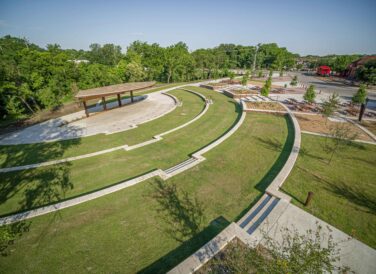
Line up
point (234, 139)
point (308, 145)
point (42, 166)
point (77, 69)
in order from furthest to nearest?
1. point (77, 69)
2. point (234, 139)
3. point (308, 145)
4. point (42, 166)

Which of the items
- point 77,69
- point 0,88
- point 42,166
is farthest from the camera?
point 77,69

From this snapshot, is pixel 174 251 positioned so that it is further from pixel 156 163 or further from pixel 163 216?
pixel 156 163

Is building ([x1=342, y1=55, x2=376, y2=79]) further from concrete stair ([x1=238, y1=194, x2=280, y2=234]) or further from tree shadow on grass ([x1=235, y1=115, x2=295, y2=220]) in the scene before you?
concrete stair ([x1=238, y1=194, x2=280, y2=234])

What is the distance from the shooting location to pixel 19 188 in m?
11.5

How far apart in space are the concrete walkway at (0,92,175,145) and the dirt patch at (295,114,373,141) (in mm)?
18249

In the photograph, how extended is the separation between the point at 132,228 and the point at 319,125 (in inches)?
866

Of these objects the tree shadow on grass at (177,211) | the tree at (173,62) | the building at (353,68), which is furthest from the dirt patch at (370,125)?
the building at (353,68)

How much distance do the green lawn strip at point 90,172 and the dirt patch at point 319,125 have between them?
33.8 ft

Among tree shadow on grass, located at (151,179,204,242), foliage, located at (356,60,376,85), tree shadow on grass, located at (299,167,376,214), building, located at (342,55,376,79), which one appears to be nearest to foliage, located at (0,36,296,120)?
tree shadow on grass, located at (151,179,204,242)

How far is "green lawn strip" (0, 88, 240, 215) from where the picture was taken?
10788 mm

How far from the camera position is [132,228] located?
8.37m

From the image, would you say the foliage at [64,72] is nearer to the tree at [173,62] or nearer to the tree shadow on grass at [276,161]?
the tree at [173,62]

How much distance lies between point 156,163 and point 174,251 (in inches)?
296

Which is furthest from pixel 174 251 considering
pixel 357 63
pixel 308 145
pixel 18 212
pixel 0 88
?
pixel 357 63
